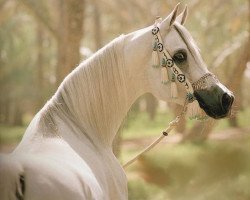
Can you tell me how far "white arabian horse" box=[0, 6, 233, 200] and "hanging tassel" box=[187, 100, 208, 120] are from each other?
3 centimetres

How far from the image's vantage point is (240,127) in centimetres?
962

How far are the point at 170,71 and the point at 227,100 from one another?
212 millimetres

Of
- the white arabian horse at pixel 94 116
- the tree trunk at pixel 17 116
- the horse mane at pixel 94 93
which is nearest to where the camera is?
the white arabian horse at pixel 94 116

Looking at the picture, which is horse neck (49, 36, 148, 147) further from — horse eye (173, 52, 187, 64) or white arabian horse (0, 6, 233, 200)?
horse eye (173, 52, 187, 64)

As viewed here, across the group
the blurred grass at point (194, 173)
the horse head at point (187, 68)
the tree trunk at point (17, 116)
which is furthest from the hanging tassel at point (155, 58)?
the tree trunk at point (17, 116)

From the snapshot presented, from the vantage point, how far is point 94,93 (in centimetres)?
152

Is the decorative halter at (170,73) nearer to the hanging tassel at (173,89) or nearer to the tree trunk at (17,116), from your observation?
the hanging tassel at (173,89)

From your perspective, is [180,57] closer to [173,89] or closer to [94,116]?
[173,89]

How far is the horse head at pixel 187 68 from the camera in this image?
163cm

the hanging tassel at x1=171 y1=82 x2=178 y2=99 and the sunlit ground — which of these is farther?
the sunlit ground

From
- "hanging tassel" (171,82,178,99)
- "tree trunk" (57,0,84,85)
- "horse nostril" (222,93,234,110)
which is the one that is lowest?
"horse nostril" (222,93,234,110)

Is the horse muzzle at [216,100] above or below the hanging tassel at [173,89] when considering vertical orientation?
below

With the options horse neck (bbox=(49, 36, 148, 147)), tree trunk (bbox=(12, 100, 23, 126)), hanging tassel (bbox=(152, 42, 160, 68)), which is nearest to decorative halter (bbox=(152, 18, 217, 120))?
hanging tassel (bbox=(152, 42, 160, 68))

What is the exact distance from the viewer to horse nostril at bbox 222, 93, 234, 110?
1634mm
